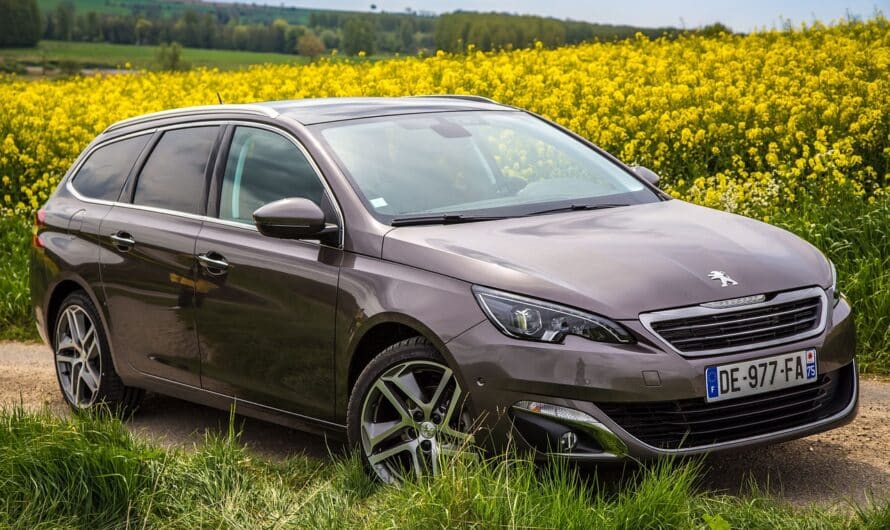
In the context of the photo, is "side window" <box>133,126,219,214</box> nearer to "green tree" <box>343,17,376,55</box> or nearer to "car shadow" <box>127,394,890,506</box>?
"car shadow" <box>127,394,890,506</box>

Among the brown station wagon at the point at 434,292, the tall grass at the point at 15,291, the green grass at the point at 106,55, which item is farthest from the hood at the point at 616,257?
the green grass at the point at 106,55

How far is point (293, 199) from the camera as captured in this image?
5.45m

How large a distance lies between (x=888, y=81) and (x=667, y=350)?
7.92 m

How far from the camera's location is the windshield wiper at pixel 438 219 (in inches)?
212

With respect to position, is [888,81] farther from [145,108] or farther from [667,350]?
[145,108]

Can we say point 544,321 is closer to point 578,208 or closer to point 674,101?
point 578,208

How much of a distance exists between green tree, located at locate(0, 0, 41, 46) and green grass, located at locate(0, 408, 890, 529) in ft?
236

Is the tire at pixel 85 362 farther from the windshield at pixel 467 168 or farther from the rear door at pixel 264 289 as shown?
the windshield at pixel 467 168

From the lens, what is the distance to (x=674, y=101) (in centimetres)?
1210

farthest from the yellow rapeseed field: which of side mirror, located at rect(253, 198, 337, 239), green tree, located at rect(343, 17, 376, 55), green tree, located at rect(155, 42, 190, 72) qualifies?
green tree, located at rect(155, 42, 190, 72)

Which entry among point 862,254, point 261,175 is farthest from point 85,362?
point 862,254

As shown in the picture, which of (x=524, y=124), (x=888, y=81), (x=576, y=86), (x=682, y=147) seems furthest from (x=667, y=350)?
(x=576, y=86)

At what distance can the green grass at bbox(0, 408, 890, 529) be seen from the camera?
4.18 meters

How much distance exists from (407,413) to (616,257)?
3.20ft
